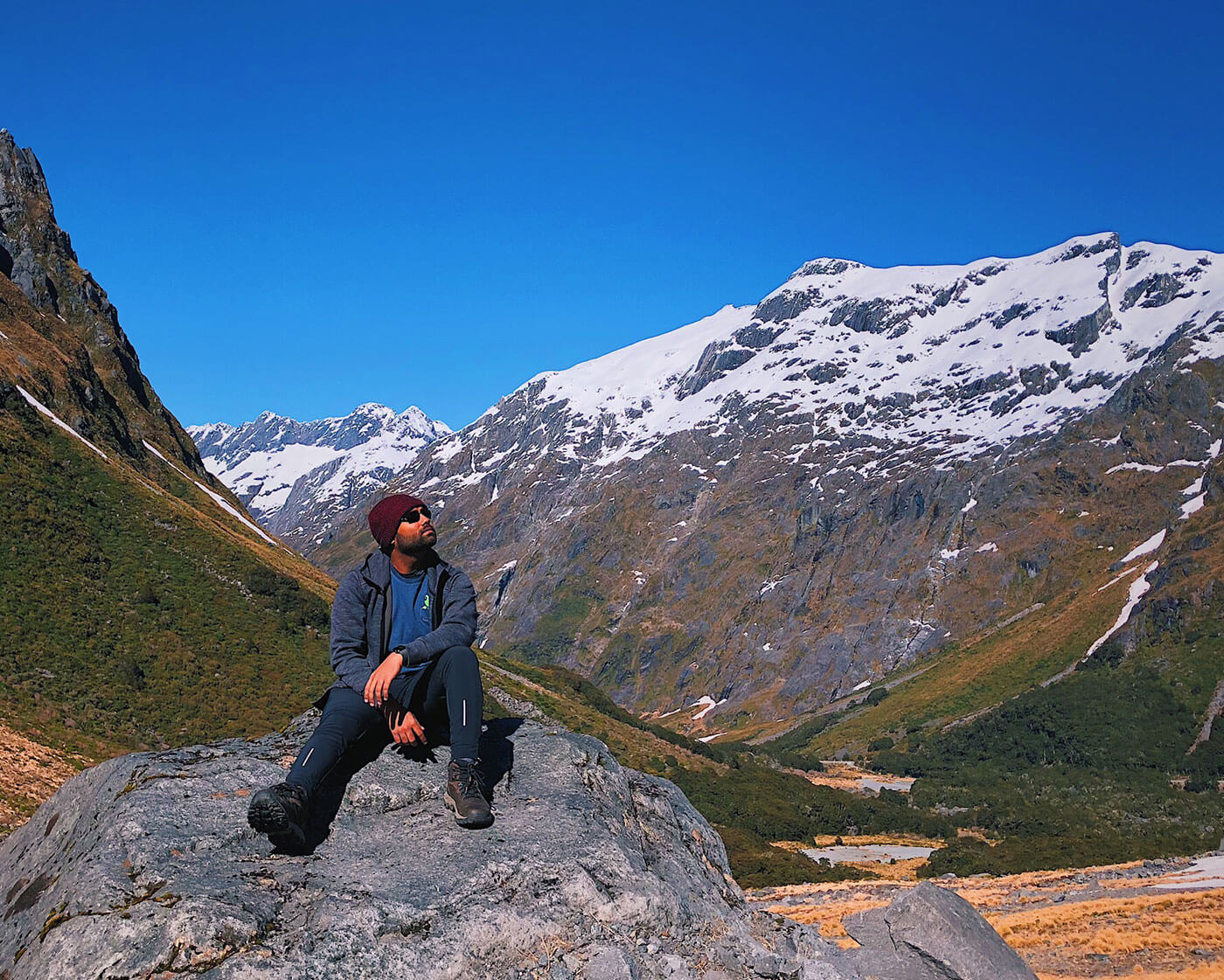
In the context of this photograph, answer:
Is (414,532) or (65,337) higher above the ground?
(65,337)

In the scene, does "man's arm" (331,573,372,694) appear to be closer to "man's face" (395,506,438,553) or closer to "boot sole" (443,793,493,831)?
"man's face" (395,506,438,553)

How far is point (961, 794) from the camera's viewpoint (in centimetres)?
15862

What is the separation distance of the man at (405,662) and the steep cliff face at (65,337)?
238 feet

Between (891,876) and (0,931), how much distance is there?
8075cm

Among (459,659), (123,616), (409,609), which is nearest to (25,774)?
(123,616)

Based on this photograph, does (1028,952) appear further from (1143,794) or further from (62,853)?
(1143,794)

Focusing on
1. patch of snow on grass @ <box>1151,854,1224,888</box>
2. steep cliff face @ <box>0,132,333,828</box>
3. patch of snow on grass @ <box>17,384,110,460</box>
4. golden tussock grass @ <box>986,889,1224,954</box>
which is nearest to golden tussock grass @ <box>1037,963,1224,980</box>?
golden tussock grass @ <box>986,889,1224,954</box>

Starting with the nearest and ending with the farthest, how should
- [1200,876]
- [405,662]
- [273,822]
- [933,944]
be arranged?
[273,822], [405,662], [933,944], [1200,876]

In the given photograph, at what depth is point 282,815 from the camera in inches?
317

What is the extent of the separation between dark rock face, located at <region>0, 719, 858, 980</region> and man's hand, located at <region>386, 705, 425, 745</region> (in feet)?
1.40

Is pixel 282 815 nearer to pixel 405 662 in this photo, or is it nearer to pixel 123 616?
pixel 405 662

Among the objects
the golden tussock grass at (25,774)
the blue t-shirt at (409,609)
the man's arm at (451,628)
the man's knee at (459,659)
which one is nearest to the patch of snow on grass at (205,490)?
the golden tussock grass at (25,774)

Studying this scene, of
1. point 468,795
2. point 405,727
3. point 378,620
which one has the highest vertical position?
point 378,620

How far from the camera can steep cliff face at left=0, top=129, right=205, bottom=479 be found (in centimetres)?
7488
